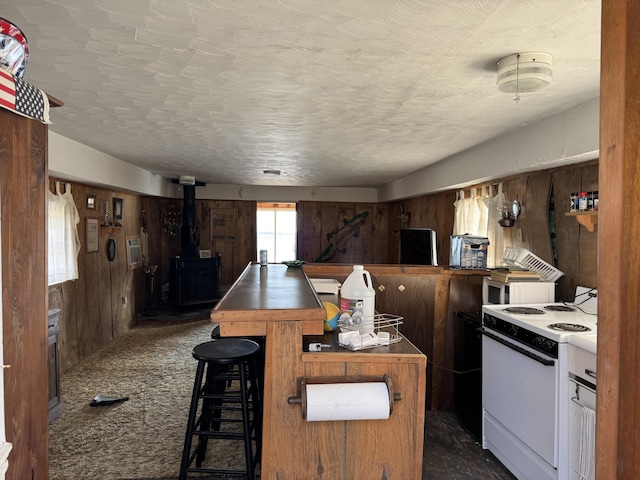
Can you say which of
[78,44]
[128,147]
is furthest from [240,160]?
[78,44]

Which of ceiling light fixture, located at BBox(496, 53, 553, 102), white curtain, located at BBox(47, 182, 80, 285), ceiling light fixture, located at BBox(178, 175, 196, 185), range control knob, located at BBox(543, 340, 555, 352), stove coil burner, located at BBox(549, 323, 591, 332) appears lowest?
range control knob, located at BBox(543, 340, 555, 352)

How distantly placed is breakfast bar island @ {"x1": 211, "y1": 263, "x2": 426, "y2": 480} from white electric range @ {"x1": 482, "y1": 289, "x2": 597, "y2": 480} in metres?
0.85

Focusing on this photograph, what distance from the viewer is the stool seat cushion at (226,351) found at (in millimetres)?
2059

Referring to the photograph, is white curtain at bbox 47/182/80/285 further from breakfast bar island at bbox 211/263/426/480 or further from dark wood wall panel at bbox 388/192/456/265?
dark wood wall panel at bbox 388/192/456/265

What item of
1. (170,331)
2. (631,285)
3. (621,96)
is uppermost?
(621,96)

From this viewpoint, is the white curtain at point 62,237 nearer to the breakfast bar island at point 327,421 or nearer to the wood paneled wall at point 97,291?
the wood paneled wall at point 97,291

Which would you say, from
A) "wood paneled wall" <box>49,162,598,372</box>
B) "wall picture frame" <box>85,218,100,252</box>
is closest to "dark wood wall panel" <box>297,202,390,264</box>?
"wood paneled wall" <box>49,162,598,372</box>

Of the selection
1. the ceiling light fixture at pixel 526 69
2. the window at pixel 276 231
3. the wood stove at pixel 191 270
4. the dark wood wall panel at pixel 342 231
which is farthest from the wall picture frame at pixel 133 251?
the ceiling light fixture at pixel 526 69

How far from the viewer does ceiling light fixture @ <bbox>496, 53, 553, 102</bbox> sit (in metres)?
1.73

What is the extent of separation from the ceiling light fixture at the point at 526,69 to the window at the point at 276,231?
7.14 m

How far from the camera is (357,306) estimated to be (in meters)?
1.82

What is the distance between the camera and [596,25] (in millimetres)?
1473

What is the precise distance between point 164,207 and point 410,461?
656 cm

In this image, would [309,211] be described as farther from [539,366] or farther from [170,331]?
[539,366]
